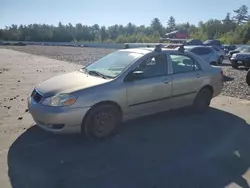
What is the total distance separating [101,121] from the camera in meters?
4.94

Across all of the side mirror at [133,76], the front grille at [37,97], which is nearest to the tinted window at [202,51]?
the side mirror at [133,76]

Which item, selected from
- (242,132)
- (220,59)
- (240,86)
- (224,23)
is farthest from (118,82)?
(224,23)

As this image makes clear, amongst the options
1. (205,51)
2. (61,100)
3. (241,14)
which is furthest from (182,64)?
(241,14)

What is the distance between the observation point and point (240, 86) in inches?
409

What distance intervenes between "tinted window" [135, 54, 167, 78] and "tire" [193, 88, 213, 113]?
124 cm

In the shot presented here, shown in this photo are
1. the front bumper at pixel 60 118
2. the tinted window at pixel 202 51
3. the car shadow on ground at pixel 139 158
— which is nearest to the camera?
the car shadow on ground at pixel 139 158

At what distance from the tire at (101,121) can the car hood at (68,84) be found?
0.45 metres

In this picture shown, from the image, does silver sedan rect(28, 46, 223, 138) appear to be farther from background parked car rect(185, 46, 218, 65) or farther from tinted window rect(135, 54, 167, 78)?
background parked car rect(185, 46, 218, 65)

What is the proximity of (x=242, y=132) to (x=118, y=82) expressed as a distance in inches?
103

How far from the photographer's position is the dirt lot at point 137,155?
377cm

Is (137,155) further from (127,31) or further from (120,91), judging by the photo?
(127,31)

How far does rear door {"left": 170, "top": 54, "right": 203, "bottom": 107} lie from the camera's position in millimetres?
5973

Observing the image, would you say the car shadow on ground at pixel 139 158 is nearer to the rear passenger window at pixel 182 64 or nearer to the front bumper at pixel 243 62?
the rear passenger window at pixel 182 64

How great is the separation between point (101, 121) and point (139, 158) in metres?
0.98
